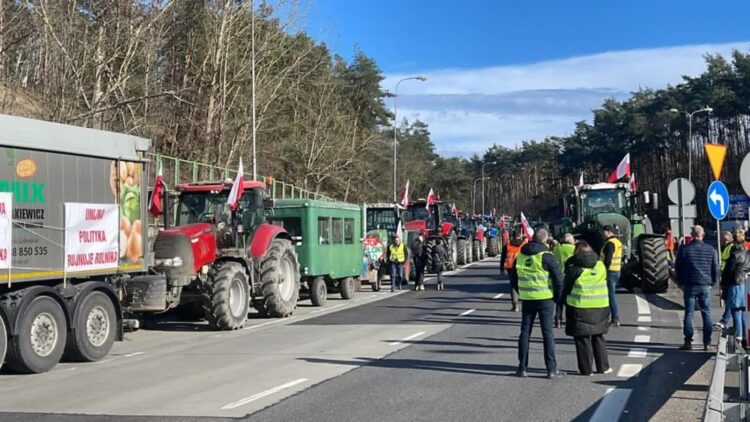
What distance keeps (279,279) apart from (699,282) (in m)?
8.97

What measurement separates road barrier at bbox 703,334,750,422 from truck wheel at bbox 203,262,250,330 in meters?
9.20

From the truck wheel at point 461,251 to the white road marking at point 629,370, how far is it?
31009mm

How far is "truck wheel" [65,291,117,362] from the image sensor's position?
1244 centimetres

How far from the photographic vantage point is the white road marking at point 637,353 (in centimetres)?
1251

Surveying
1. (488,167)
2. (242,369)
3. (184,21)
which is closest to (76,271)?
(242,369)

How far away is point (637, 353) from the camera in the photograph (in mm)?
12805

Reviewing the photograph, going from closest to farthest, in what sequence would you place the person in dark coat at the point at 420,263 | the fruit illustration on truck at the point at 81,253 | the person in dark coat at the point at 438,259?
the fruit illustration on truck at the point at 81,253 → the person in dark coat at the point at 438,259 → the person in dark coat at the point at 420,263

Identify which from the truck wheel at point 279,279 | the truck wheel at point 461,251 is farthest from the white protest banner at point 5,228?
the truck wheel at point 461,251

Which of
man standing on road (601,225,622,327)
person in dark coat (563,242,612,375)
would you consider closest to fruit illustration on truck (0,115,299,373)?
person in dark coat (563,242,612,375)

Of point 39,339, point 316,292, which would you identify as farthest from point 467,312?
point 39,339

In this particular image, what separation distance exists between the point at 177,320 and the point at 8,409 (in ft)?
33.0

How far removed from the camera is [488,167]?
139125 mm

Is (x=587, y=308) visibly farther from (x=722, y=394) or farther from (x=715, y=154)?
(x=715, y=154)

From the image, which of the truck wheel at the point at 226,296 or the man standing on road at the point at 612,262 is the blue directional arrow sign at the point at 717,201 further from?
the truck wheel at the point at 226,296
